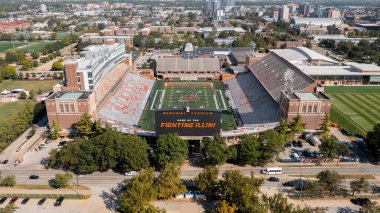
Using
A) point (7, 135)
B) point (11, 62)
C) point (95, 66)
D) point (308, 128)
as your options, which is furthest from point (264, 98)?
point (11, 62)

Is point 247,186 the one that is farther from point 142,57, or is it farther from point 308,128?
point 142,57

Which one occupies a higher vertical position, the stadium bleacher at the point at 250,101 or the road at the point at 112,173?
the stadium bleacher at the point at 250,101

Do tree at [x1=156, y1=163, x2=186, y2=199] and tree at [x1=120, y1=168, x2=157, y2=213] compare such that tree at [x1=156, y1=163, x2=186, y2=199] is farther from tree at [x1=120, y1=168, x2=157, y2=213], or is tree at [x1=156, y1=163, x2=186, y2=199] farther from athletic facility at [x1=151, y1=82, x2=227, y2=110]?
athletic facility at [x1=151, y1=82, x2=227, y2=110]

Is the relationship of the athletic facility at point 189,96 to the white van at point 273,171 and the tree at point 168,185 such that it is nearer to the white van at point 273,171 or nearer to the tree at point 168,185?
the white van at point 273,171

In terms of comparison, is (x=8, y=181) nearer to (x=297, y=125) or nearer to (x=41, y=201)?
(x=41, y=201)

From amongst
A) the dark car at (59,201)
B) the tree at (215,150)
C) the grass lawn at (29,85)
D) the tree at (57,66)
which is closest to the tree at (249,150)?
the tree at (215,150)

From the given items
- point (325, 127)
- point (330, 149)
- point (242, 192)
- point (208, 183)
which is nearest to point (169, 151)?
point (208, 183)
